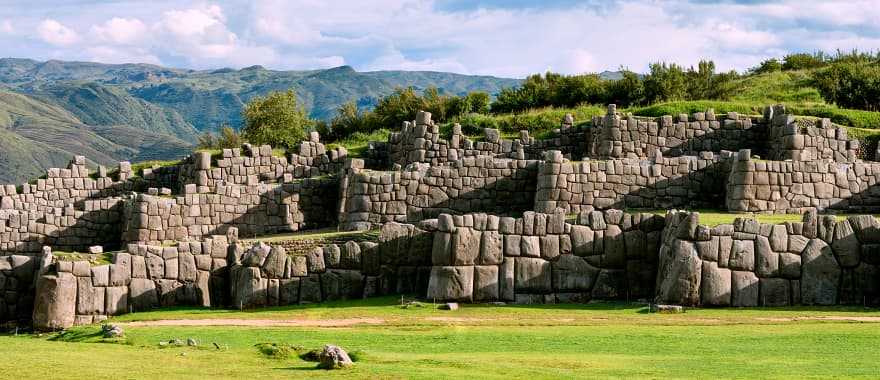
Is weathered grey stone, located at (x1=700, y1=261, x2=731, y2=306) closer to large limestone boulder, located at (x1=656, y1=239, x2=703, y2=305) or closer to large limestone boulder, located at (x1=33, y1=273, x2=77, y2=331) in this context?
large limestone boulder, located at (x1=656, y1=239, x2=703, y2=305)

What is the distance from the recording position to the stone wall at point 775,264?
27.4 metres

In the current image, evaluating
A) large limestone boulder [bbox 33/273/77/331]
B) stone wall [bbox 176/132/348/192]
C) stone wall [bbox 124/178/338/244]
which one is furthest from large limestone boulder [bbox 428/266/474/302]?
stone wall [bbox 176/132/348/192]

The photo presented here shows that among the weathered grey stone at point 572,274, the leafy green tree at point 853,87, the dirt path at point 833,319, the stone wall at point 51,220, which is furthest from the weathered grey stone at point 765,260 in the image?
the leafy green tree at point 853,87

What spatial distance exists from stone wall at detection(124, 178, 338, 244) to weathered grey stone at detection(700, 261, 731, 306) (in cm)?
1557

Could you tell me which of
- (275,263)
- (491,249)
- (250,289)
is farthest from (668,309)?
(250,289)

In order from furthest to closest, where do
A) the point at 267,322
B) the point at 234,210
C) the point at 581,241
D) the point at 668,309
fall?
the point at 234,210
the point at 581,241
the point at 668,309
the point at 267,322

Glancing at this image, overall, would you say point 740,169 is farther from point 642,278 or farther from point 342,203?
point 342,203

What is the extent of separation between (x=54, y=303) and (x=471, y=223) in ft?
29.6

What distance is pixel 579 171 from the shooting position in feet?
121

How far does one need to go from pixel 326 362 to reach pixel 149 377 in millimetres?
2574

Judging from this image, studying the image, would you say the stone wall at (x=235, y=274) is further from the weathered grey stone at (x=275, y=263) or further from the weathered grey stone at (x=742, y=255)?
the weathered grey stone at (x=742, y=255)

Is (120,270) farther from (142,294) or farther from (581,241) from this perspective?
(581,241)

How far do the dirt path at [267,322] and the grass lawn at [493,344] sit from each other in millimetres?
201

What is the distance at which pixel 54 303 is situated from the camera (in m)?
26.9
